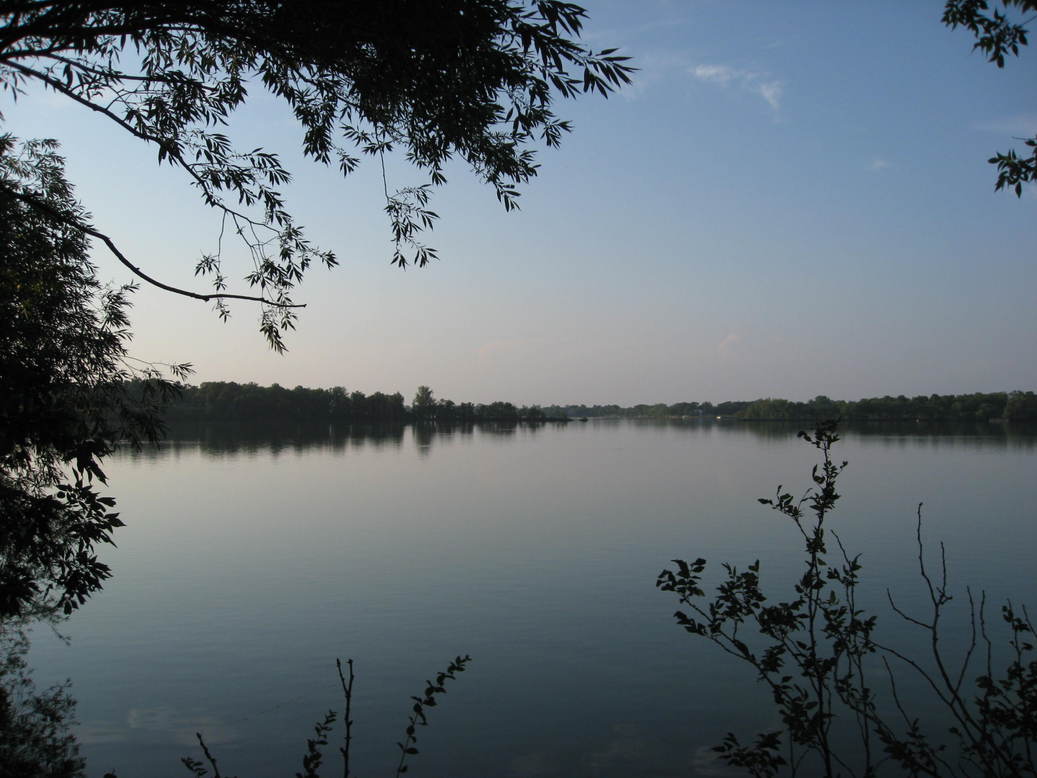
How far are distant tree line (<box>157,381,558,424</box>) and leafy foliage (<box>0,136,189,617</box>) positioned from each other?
53.5 m

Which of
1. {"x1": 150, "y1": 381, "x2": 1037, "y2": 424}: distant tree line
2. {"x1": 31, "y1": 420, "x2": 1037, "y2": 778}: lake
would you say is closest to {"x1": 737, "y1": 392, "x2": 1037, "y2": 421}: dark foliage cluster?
{"x1": 150, "y1": 381, "x2": 1037, "y2": 424}: distant tree line

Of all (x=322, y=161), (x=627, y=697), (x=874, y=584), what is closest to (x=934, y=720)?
(x=627, y=697)

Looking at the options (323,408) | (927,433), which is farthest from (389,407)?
(927,433)

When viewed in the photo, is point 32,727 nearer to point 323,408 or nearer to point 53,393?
point 53,393

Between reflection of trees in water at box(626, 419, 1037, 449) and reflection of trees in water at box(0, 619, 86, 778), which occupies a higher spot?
reflection of trees in water at box(626, 419, 1037, 449)

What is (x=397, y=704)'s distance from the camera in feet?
27.3

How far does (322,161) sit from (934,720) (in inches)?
317

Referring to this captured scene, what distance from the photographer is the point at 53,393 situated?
4680 millimetres


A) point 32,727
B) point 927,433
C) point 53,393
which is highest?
point 53,393

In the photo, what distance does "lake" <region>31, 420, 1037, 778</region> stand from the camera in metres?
7.52

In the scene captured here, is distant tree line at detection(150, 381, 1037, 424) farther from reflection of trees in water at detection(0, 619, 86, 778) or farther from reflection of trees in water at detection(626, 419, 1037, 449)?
reflection of trees in water at detection(0, 619, 86, 778)

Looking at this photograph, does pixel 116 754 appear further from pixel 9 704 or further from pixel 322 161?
pixel 322 161

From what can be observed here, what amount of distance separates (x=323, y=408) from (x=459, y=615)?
88.3 meters

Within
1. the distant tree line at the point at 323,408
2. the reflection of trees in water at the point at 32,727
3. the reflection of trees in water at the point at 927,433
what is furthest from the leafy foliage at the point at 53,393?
the distant tree line at the point at 323,408
